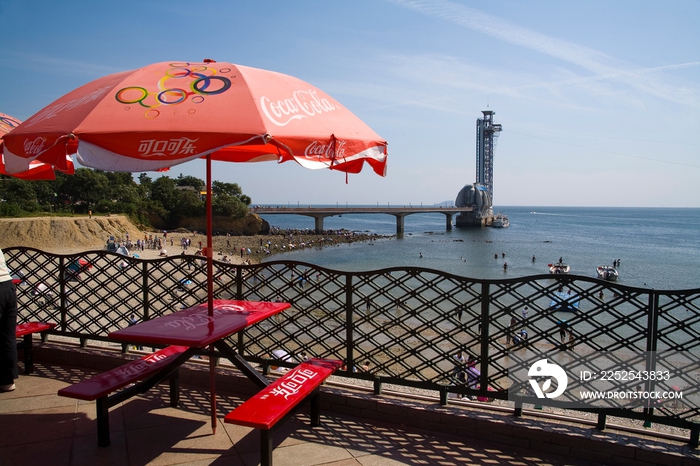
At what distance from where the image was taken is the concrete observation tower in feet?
381

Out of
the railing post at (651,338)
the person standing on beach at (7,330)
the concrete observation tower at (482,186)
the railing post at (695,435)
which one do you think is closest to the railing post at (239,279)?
the person standing on beach at (7,330)

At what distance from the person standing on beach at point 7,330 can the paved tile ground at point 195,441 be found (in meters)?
0.21

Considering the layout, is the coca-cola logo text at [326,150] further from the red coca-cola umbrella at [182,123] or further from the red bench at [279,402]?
the red bench at [279,402]

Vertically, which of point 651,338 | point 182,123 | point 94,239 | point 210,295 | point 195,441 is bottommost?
point 94,239

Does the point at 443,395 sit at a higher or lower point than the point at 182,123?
lower

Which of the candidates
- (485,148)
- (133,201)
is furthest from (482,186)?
(133,201)

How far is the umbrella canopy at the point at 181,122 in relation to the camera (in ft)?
8.69

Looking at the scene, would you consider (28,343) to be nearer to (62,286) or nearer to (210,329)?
(62,286)

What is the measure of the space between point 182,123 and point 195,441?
2.36 m

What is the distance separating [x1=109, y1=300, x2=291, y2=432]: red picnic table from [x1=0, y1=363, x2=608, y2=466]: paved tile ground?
34cm

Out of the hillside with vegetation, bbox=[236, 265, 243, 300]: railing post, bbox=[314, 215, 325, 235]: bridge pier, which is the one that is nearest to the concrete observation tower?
bbox=[314, 215, 325, 235]: bridge pier

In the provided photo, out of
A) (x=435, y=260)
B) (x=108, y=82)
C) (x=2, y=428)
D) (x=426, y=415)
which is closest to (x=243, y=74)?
(x=108, y=82)

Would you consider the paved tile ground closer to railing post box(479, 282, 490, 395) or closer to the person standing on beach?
the person standing on beach

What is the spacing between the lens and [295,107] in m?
3.21
